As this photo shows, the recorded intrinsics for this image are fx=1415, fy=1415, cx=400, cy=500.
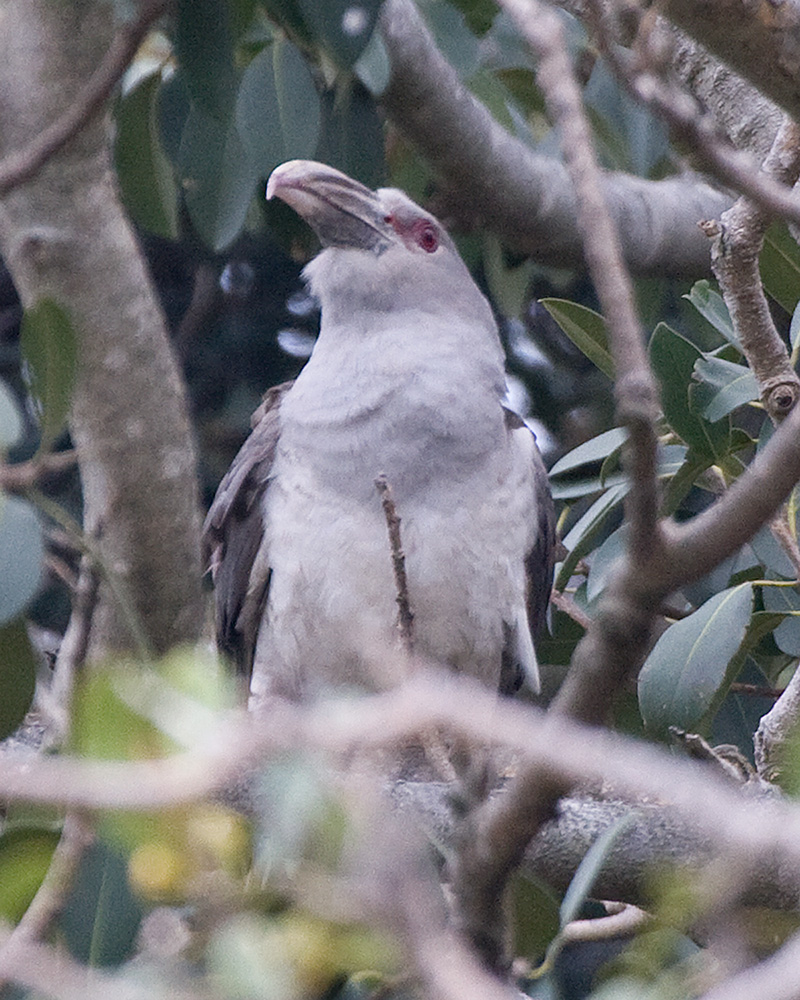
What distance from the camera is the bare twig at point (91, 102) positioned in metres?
2.04

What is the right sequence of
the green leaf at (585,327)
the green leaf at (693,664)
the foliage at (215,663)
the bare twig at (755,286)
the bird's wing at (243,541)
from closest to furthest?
the foliage at (215,663) → the bare twig at (755,286) → the green leaf at (693,664) → the green leaf at (585,327) → the bird's wing at (243,541)

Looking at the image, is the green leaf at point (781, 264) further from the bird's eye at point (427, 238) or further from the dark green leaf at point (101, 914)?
the dark green leaf at point (101, 914)

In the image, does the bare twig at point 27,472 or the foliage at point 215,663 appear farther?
the bare twig at point 27,472

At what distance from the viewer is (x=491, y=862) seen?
1.38m

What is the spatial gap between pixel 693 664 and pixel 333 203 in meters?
1.60

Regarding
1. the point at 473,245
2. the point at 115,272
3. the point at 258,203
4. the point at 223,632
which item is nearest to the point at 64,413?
the point at 115,272

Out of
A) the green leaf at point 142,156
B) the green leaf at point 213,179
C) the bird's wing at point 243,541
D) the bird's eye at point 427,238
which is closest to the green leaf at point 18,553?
the bird's wing at point 243,541

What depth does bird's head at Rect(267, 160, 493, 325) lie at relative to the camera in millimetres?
3654

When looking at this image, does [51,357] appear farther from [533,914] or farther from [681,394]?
[681,394]

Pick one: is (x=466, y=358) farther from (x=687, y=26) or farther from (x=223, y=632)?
(x=687, y=26)

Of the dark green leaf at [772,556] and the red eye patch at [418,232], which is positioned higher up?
the red eye patch at [418,232]

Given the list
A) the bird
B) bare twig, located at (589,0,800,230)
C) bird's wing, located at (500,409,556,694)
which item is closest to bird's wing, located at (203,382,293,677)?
the bird

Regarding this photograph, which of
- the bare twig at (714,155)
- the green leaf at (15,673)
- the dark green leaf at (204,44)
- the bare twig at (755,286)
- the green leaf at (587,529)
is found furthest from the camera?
the green leaf at (587,529)

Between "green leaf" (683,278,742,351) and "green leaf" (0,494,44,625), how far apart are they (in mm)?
1525
